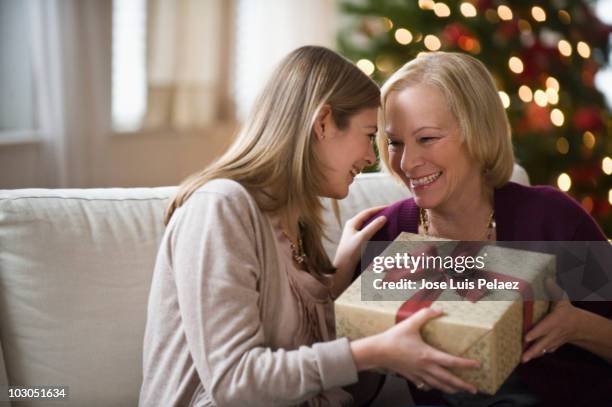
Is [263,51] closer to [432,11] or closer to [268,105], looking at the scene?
[432,11]

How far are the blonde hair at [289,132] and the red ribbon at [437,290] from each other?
25 cm

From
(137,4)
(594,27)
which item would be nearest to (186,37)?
(137,4)

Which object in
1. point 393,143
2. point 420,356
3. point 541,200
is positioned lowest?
point 420,356

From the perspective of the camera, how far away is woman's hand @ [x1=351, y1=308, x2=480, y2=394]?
116cm

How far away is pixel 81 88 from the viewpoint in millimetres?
3283

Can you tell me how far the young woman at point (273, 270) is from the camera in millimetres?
1220

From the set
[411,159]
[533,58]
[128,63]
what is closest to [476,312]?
[411,159]

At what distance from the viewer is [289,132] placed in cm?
138

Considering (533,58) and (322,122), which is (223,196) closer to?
→ (322,122)

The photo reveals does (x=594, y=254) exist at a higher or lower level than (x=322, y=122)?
lower

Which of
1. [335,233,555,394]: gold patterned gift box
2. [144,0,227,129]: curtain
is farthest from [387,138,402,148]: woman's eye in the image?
[144,0,227,129]: curtain

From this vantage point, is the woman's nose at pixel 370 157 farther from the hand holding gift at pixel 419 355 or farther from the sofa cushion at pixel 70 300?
the sofa cushion at pixel 70 300

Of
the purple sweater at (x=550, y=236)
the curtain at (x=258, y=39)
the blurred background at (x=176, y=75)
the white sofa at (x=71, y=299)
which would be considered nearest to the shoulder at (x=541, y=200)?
the purple sweater at (x=550, y=236)

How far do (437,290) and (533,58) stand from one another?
1.96 metres
